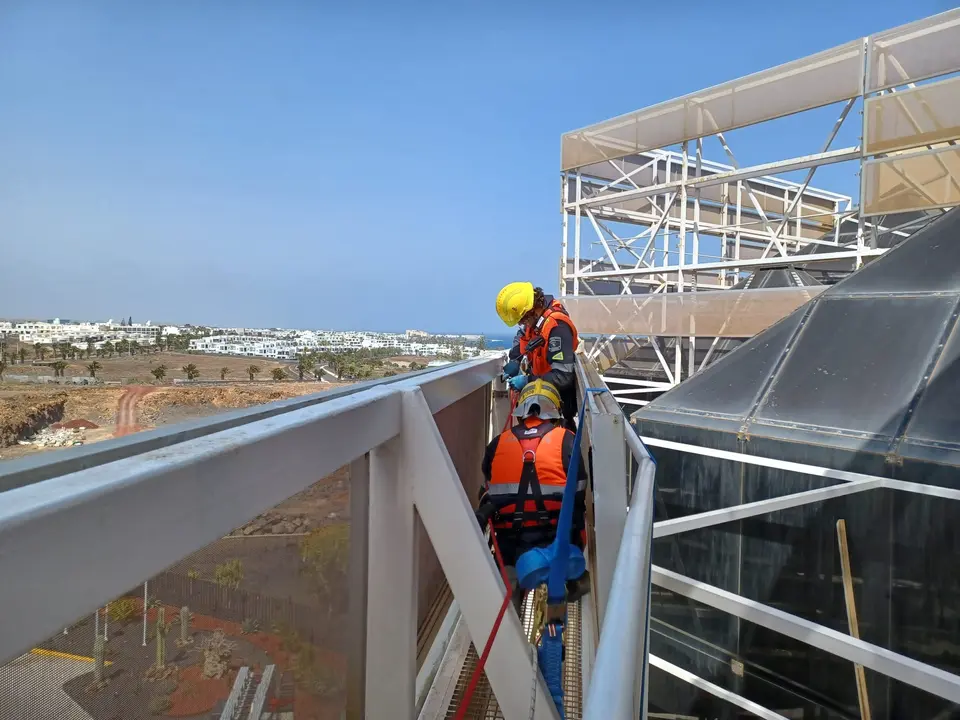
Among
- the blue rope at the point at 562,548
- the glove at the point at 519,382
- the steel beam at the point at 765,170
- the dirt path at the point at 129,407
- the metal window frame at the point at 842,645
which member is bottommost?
the metal window frame at the point at 842,645

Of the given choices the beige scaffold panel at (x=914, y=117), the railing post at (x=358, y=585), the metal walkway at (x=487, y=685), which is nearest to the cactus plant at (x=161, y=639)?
the railing post at (x=358, y=585)

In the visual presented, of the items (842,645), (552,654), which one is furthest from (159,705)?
(842,645)

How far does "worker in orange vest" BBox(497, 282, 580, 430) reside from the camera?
14.9ft

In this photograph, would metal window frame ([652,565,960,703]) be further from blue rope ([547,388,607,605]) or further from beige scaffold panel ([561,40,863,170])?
beige scaffold panel ([561,40,863,170])

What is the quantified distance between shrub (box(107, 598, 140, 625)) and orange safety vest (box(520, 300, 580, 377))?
13.3 ft

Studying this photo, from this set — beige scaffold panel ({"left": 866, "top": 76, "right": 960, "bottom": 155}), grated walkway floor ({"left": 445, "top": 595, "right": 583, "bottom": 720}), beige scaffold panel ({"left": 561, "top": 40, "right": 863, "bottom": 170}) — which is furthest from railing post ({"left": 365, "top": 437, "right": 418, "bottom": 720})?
beige scaffold panel ({"left": 561, "top": 40, "right": 863, "bottom": 170})

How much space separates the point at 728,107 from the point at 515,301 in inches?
402

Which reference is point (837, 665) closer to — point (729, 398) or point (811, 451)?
point (811, 451)

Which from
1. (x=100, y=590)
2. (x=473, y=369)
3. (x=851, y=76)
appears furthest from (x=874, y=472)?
(x=851, y=76)

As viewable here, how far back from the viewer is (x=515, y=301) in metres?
4.91

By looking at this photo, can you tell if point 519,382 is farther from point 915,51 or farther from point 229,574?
point 915,51

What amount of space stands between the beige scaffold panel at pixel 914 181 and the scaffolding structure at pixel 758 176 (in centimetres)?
2

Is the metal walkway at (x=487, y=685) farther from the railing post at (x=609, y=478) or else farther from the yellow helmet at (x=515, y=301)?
the yellow helmet at (x=515, y=301)

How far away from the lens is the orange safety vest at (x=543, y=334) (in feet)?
15.4
